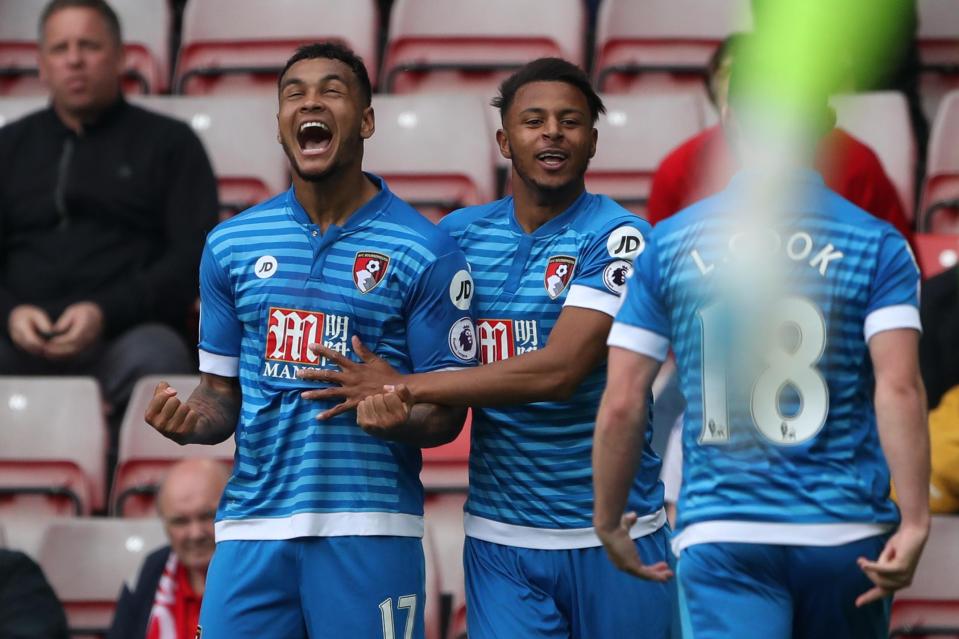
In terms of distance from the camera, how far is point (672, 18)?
783 centimetres

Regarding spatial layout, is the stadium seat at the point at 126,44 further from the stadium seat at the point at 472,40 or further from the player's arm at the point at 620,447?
the player's arm at the point at 620,447

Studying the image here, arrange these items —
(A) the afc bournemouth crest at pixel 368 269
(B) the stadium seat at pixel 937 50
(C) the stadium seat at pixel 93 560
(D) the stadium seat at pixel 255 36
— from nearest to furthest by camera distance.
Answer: (A) the afc bournemouth crest at pixel 368 269, (C) the stadium seat at pixel 93 560, (D) the stadium seat at pixel 255 36, (B) the stadium seat at pixel 937 50

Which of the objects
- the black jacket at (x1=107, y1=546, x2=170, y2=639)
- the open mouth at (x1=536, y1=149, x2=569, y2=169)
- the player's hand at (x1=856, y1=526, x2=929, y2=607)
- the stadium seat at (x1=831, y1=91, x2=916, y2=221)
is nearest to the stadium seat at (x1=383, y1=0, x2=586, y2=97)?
the stadium seat at (x1=831, y1=91, x2=916, y2=221)

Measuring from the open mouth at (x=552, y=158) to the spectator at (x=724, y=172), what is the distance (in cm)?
108

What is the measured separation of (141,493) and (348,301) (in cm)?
228

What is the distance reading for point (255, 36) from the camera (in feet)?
25.9

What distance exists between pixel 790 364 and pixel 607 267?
2.80ft

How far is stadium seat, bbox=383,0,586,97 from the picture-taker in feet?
25.0

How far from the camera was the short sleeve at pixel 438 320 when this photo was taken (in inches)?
160

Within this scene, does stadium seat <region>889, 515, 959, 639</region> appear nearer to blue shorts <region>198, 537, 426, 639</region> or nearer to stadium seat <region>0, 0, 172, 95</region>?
blue shorts <region>198, 537, 426, 639</region>

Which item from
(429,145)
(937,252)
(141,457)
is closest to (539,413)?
(141,457)

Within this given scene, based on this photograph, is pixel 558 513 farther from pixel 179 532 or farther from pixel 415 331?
pixel 179 532

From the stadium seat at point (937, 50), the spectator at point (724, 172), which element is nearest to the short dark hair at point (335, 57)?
the spectator at point (724, 172)

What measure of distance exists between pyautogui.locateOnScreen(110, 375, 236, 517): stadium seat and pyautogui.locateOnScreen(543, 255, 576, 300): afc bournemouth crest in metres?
2.03
